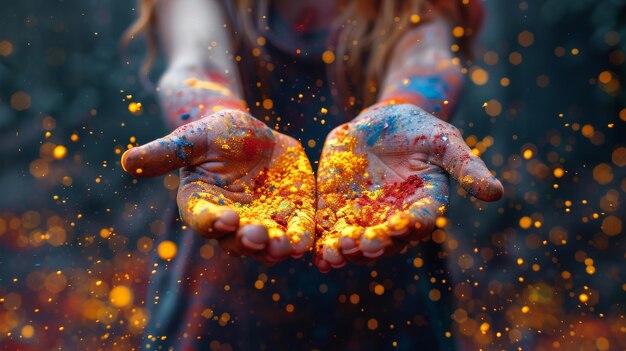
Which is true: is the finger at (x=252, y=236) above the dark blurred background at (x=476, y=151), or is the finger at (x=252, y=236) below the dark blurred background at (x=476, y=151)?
above

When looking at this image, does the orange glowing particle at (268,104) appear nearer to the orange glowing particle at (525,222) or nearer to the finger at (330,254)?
the finger at (330,254)

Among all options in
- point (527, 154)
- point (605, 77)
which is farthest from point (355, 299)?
point (605, 77)

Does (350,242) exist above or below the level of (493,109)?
above

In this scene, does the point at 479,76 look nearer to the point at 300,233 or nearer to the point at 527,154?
the point at 527,154

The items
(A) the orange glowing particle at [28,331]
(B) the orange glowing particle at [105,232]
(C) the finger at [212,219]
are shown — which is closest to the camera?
(C) the finger at [212,219]

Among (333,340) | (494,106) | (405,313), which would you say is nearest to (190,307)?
(333,340)

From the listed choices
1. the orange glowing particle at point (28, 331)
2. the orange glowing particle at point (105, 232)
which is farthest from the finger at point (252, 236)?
the orange glowing particle at point (105, 232)

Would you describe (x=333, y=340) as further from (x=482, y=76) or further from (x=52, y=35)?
(x=52, y=35)

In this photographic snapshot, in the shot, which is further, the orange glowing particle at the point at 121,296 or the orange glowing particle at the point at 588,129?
the orange glowing particle at the point at 588,129
